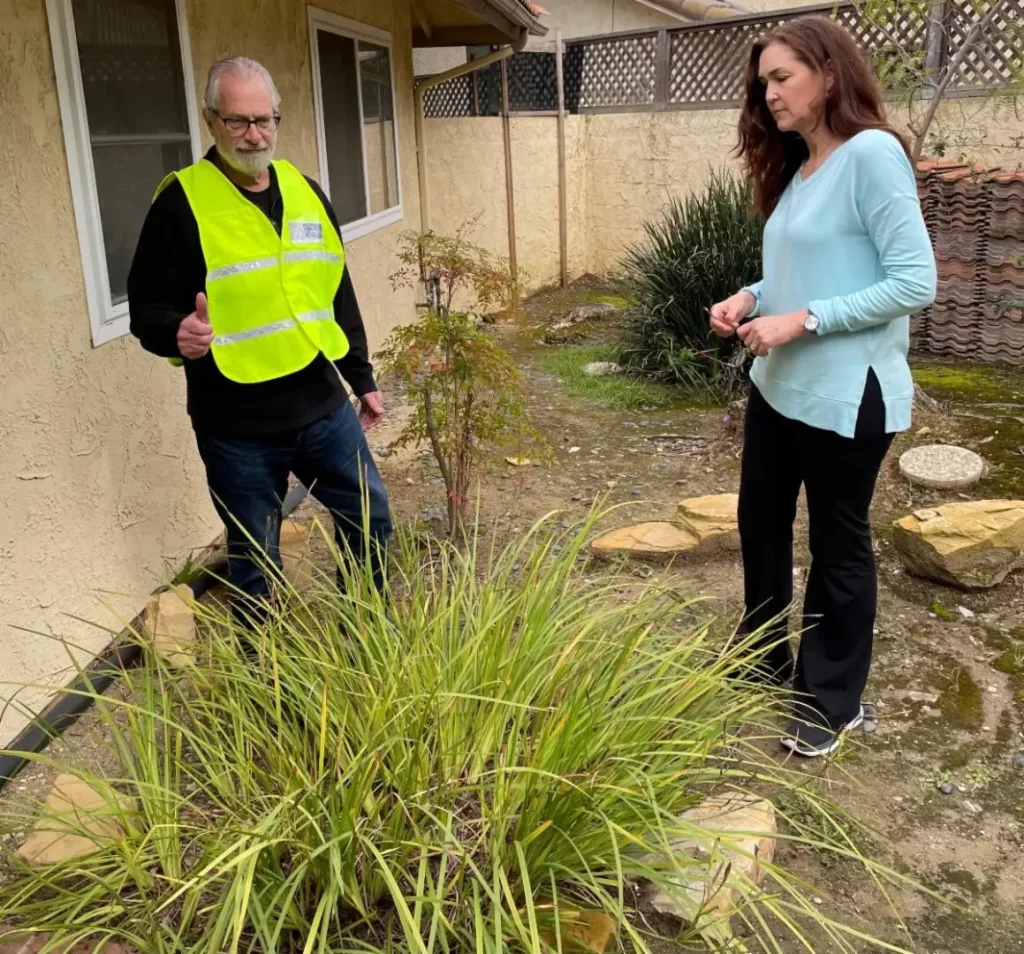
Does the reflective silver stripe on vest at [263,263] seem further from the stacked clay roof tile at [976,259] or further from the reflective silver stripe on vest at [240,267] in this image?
the stacked clay roof tile at [976,259]

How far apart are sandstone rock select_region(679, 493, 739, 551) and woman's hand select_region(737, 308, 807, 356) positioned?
63.3 inches

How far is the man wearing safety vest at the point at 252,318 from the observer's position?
262cm

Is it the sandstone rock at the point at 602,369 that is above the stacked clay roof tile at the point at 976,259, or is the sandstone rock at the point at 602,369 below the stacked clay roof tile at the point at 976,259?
below

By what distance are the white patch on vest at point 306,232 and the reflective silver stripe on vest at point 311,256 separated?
3 cm

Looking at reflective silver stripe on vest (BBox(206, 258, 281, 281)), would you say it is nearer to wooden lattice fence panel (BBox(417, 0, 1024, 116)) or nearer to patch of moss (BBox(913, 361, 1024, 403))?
patch of moss (BBox(913, 361, 1024, 403))

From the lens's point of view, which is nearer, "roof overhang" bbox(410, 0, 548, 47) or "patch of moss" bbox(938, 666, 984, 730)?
"patch of moss" bbox(938, 666, 984, 730)

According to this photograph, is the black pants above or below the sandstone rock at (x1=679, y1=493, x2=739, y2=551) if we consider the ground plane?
above

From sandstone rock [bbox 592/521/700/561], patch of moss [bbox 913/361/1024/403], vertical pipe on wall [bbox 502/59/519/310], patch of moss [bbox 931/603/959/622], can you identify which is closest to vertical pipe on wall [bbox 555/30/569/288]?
vertical pipe on wall [bbox 502/59/519/310]

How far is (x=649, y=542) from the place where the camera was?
164 inches

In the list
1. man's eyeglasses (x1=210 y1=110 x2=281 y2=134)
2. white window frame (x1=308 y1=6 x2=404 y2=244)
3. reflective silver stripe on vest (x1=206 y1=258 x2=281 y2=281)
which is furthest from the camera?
white window frame (x1=308 y1=6 x2=404 y2=244)

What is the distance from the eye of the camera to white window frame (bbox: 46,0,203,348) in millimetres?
3053

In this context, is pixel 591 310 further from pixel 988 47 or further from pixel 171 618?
pixel 171 618

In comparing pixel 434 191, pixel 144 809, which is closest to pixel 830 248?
pixel 144 809

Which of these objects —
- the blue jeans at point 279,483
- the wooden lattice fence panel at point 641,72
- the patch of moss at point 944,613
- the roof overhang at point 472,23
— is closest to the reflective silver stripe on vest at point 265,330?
the blue jeans at point 279,483
